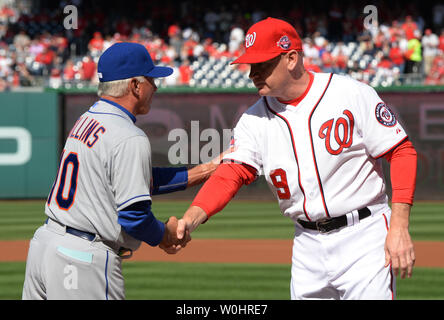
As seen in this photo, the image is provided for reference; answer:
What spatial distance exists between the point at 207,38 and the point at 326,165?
19757mm

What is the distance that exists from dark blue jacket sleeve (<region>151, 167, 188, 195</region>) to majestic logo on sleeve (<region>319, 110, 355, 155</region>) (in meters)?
1.20

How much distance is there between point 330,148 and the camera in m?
3.75

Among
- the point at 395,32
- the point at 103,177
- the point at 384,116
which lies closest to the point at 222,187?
the point at 103,177

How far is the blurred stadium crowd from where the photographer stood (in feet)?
61.8

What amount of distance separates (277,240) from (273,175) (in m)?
7.48

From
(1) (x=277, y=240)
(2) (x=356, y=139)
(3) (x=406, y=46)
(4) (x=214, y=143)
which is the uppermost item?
(3) (x=406, y=46)

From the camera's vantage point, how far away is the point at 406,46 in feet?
63.1

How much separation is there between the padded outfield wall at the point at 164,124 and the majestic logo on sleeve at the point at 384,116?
11988mm

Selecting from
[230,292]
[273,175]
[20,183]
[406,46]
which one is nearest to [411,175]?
[273,175]

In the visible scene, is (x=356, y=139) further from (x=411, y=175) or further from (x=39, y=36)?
(x=39, y=36)

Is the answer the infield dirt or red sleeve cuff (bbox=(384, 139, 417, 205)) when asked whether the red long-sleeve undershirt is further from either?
the infield dirt

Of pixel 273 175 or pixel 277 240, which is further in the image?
pixel 277 240

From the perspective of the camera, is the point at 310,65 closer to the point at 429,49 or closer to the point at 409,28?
the point at 429,49

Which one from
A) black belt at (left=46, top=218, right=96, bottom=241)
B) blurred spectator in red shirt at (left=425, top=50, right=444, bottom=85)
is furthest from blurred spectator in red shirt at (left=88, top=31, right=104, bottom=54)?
black belt at (left=46, top=218, right=96, bottom=241)
